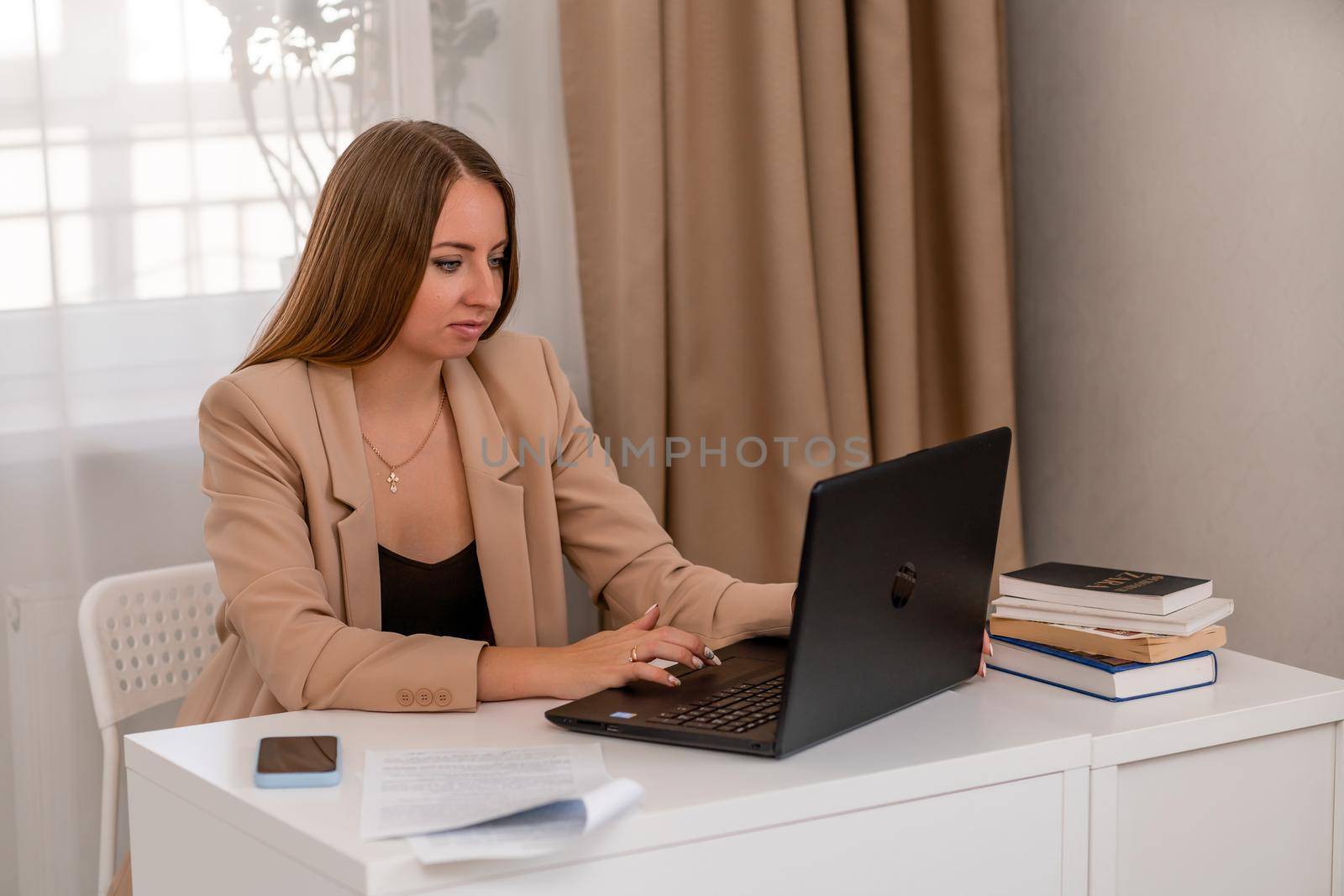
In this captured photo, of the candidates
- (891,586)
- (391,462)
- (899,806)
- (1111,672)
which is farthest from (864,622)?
(391,462)

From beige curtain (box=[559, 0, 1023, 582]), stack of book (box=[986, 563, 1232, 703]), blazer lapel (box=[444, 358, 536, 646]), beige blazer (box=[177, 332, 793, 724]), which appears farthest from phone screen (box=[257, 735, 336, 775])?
beige curtain (box=[559, 0, 1023, 582])

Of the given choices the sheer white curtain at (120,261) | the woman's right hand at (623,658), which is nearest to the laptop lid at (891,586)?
the woman's right hand at (623,658)

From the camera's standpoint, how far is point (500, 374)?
1.82 meters

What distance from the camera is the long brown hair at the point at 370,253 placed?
5.38ft

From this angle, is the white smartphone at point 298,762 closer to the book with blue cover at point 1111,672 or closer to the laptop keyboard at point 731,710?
the laptop keyboard at point 731,710

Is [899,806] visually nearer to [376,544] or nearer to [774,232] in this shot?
[376,544]

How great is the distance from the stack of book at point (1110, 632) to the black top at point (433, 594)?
685 millimetres

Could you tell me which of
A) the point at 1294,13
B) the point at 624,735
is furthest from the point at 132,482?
the point at 1294,13

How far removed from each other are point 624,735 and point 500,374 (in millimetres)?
765

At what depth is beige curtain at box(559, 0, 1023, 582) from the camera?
7.25 ft

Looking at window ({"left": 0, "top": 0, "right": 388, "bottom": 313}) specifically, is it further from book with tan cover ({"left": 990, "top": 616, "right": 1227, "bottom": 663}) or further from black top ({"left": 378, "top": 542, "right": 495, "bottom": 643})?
book with tan cover ({"left": 990, "top": 616, "right": 1227, "bottom": 663})

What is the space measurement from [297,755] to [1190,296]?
1.67 meters

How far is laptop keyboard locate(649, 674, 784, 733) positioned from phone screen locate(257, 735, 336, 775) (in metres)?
0.28

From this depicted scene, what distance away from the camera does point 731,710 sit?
1204 millimetres
